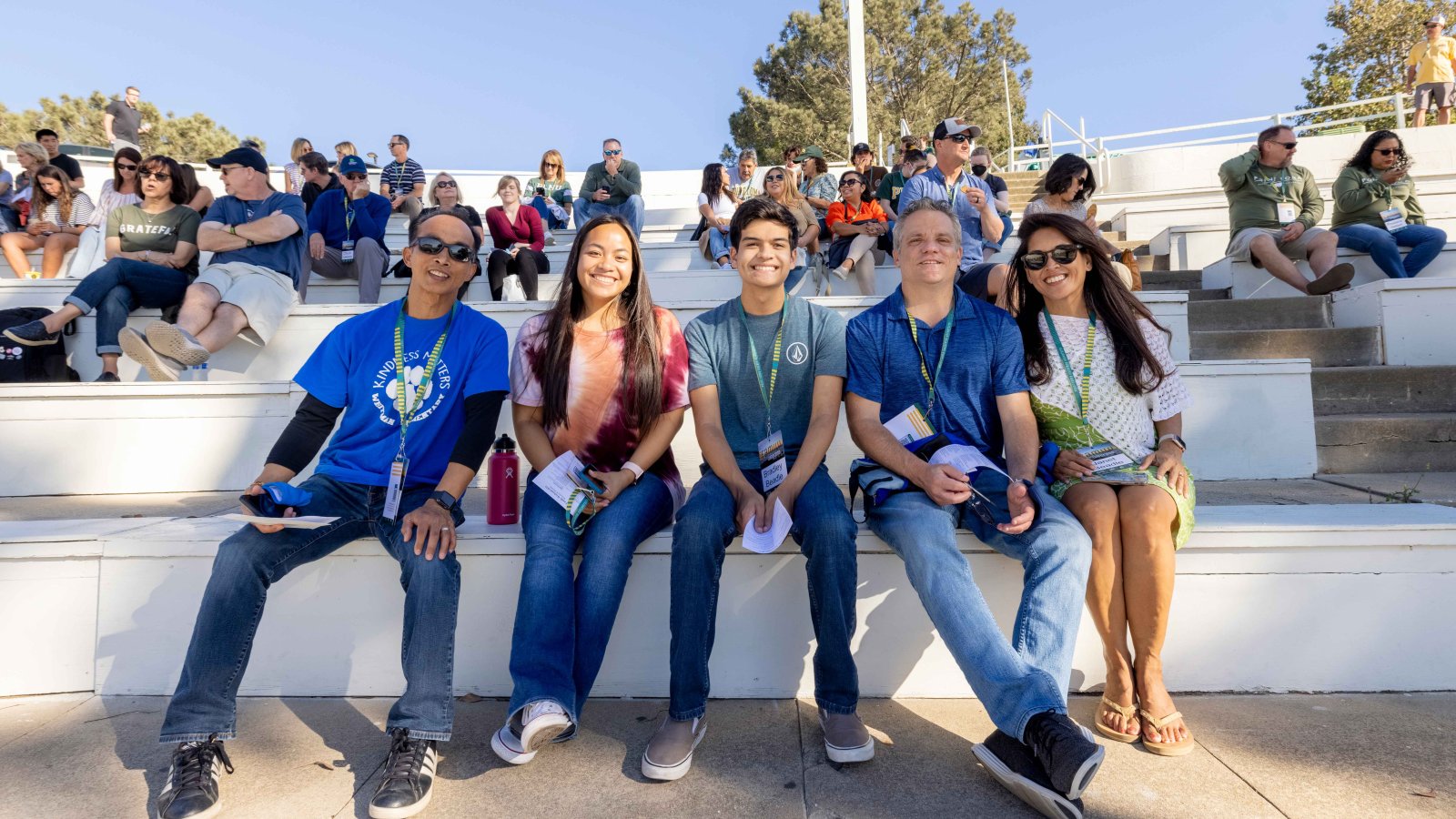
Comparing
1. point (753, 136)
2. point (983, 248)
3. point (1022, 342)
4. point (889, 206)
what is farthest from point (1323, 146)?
point (753, 136)

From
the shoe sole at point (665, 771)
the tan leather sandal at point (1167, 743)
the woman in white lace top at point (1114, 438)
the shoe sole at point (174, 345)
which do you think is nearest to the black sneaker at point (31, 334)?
the shoe sole at point (174, 345)

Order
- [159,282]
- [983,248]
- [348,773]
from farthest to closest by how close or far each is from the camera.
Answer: [983,248] < [159,282] < [348,773]

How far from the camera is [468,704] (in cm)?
229

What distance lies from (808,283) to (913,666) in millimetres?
4837

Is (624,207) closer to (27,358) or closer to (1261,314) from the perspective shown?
(27,358)

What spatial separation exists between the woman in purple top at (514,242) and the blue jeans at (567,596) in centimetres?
421

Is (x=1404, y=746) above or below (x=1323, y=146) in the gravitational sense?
below

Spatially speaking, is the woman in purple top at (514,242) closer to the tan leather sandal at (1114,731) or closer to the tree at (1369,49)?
the tan leather sandal at (1114,731)

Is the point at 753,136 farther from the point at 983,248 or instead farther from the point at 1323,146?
the point at 983,248

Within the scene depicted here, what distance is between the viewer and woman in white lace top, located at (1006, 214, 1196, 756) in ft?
6.77

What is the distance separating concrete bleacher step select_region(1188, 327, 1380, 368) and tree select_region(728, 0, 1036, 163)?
30738 mm

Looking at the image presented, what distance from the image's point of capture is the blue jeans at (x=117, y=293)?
14.1 feet

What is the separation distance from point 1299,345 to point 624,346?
4453mm

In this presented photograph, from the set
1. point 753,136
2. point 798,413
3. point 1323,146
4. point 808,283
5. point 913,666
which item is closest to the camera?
point 913,666
